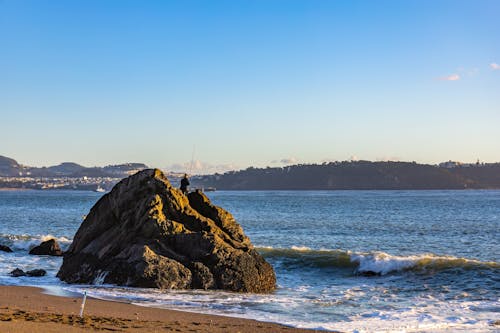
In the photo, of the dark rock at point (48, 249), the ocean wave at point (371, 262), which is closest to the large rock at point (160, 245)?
the ocean wave at point (371, 262)

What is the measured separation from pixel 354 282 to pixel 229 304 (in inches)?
322

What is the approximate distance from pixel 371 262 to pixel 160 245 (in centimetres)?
1056

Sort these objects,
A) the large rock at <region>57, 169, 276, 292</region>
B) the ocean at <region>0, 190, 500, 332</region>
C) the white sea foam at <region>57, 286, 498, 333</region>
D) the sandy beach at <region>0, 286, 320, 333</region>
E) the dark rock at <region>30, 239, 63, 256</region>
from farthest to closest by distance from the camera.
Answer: the dark rock at <region>30, 239, 63, 256</region>
the large rock at <region>57, 169, 276, 292</region>
the ocean at <region>0, 190, 500, 332</region>
the white sea foam at <region>57, 286, 498, 333</region>
the sandy beach at <region>0, 286, 320, 333</region>

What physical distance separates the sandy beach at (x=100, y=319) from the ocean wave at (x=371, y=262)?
1302 cm

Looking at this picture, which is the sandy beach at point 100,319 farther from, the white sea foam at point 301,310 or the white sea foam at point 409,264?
the white sea foam at point 409,264

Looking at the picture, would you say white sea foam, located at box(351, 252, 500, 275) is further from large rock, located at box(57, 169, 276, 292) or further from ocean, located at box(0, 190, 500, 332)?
Result: large rock, located at box(57, 169, 276, 292)

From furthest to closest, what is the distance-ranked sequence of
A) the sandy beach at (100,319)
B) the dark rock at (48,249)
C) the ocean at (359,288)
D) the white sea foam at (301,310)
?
the dark rock at (48,249), the ocean at (359,288), the white sea foam at (301,310), the sandy beach at (100,319)

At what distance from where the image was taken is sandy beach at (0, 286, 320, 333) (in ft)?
41.7

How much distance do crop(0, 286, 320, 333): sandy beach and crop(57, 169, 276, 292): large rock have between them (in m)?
3.55

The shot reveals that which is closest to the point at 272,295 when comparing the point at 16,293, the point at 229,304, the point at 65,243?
the point at 229,304

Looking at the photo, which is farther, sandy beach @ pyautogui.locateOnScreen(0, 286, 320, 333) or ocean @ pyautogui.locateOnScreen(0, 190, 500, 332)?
ocean @ pyautogui.locateOnScreen(0, 190, 500, 332)

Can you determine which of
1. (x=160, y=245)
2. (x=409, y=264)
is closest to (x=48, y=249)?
(x=160, y=245)

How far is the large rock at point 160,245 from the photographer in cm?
2098

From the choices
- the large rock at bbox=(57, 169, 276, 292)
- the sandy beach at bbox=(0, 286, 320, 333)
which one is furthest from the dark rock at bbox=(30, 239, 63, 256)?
the sandy beach at bbox=(0, 286, 320, 333)
